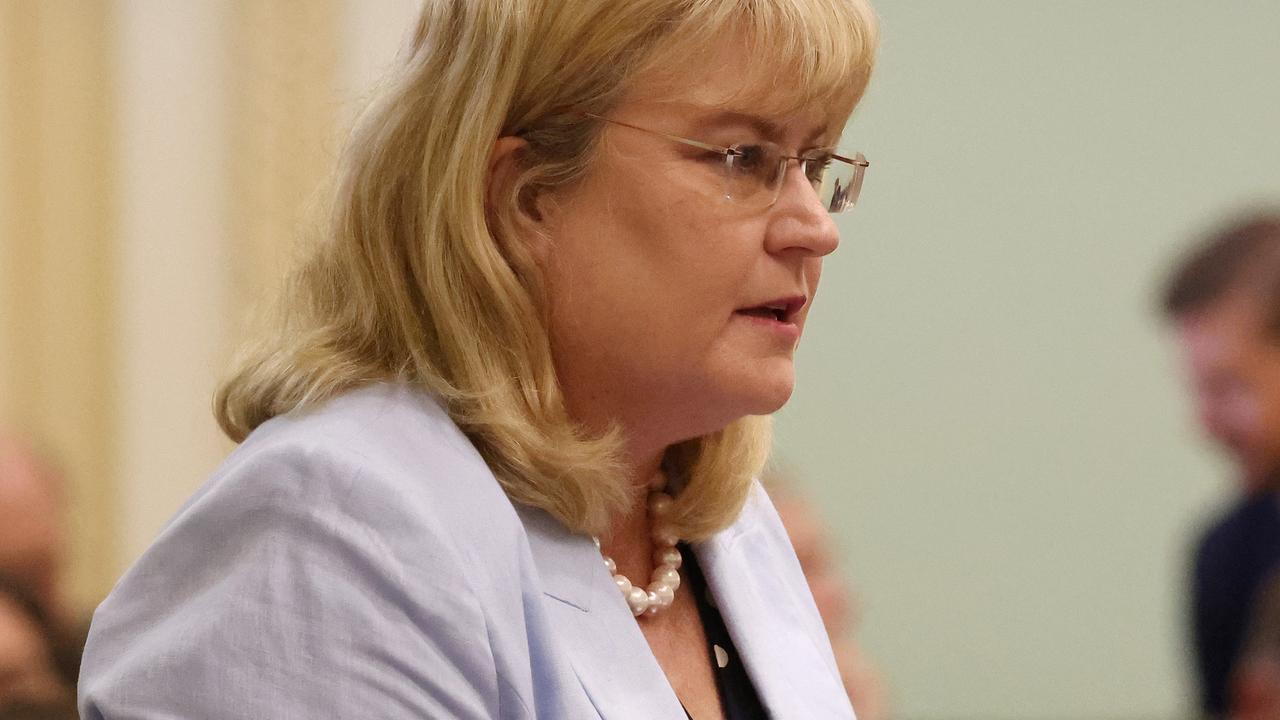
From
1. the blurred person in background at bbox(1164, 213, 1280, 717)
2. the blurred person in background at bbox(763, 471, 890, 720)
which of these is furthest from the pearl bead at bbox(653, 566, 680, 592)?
the blurred person in background at bbox(1164, 213, 1280, 717)

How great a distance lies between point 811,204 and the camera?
4.59ft

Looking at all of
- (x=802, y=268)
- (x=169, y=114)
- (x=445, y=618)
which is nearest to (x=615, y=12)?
(x=802, y=268)

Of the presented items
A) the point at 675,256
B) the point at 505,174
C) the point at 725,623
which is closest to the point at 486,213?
the point at 505,174

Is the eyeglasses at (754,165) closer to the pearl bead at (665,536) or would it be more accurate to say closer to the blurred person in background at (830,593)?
the pearl bead at (665,536)

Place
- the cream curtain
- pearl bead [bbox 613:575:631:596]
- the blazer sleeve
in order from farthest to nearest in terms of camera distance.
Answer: the cream curtain → pearl bead [bbox 613:575:631:596] → the blazer sleeve

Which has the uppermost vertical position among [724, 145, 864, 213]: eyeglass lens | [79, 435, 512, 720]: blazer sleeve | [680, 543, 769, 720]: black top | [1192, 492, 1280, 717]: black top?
[724, 145, 864, 213]: eyeglass lens

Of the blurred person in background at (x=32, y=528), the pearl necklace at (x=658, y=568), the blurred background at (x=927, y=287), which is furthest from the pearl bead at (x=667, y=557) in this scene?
the blurred background at (x=927, y=287)

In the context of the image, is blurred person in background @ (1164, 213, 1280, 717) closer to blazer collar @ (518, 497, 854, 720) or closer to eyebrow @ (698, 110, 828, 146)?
blazer collar @ (518, 497, 854, 720)

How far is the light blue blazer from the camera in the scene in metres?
1.05

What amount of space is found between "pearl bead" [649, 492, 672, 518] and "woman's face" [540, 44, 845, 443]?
21 centimetres

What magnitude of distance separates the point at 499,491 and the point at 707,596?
1.41 feet

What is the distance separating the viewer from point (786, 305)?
4.63ft

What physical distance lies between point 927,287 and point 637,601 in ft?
8.45

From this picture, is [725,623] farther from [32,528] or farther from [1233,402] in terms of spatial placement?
[1233,402]
